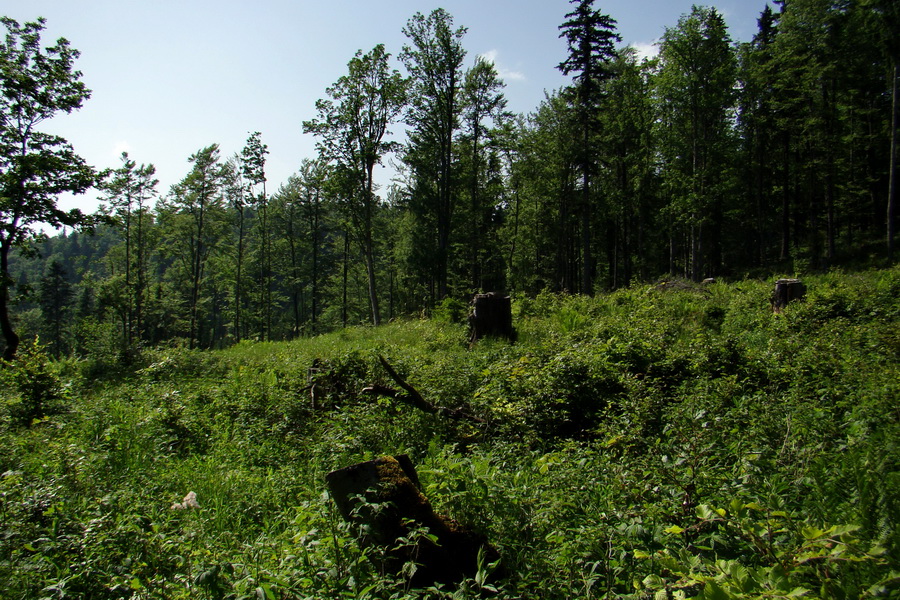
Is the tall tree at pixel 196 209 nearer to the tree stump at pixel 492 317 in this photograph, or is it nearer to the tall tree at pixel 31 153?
the tall tree at pixel 31 153

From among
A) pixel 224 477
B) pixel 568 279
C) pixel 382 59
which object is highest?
pixel 382 59

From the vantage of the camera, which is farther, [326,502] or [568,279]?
[568,279]

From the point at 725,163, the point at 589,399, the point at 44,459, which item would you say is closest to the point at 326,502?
the point at 589,399

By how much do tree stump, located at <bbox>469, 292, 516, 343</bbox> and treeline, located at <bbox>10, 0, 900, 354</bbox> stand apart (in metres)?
5.84

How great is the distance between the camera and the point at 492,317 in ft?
36.7

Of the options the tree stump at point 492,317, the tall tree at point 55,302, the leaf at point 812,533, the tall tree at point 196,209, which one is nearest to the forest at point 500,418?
the leaf at point 812,533

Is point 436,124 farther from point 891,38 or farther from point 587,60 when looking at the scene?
point 891,38

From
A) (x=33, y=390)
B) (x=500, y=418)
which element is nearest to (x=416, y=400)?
(x=500, y=418)

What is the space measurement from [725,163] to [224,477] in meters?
35.3

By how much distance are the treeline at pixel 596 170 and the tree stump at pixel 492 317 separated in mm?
5842

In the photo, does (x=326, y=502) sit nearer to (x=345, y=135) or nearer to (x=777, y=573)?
(x=777, y=573)

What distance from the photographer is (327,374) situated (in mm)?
8430

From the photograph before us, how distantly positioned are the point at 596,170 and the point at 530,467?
78.9 feet

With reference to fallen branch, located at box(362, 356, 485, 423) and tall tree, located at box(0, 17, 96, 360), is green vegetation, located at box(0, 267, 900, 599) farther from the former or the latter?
tall tree, located at box(0, 17, 96, 360)
